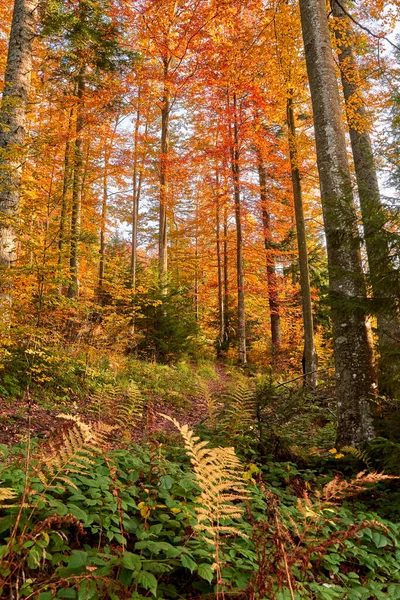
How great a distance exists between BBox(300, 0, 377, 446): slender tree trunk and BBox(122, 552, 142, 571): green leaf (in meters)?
3.12

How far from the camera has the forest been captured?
1750 mm

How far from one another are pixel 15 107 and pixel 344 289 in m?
6.56

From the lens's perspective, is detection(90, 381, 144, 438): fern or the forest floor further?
the forest floor

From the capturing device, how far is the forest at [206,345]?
5.74 feet

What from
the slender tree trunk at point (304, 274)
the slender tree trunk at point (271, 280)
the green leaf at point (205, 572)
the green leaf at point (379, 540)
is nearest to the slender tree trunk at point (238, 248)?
the slender tree trunk at point (271, 280)

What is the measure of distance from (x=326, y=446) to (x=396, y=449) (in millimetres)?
1132

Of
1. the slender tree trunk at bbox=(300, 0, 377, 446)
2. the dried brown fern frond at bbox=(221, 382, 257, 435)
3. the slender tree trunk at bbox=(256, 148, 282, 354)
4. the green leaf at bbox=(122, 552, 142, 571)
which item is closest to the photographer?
the green leaf at bbox=(122, 552, 142, 571)

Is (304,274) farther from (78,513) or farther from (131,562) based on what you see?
(131,562)

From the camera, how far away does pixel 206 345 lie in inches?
628

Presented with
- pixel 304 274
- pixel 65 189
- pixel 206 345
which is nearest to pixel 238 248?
pixel 304 274

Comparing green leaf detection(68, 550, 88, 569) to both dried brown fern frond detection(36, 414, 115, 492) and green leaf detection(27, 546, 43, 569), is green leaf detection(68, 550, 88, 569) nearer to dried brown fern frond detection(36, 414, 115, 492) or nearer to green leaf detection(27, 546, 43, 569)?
green leaf detection(27, 546, 43, 569)

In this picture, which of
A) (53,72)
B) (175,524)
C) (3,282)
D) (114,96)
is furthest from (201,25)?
(175,524)

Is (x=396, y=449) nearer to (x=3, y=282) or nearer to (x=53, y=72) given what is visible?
(x=3, y=282)

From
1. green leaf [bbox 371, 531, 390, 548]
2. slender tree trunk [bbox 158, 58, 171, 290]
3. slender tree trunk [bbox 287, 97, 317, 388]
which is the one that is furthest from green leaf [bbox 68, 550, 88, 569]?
slender tree trunk [bbox 158, 58, 171, 290]
